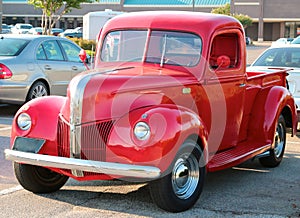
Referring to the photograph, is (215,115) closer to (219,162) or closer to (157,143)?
(219,162)

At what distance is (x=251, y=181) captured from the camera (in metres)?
7.20

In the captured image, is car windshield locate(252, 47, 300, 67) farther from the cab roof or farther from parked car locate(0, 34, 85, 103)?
the cab roof

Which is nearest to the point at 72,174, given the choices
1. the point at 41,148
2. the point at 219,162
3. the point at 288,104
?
the point at 41,148

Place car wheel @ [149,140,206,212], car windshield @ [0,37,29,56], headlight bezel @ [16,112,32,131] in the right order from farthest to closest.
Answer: car windshield @ [0,37,29,56] → headlight bezel @ [16,112,32,131] → car wheel @ [149,140,206,212]

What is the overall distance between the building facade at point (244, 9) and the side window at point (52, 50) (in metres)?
58.9

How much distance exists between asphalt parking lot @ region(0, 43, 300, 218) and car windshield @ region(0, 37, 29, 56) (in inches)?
193

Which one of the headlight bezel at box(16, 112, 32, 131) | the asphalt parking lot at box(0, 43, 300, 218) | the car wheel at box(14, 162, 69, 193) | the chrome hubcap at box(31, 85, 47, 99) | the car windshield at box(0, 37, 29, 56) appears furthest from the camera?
the chrome hubcap at box(31, 85, 47, 99)

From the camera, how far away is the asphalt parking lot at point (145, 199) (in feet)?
18.9

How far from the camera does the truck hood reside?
564 centimetres

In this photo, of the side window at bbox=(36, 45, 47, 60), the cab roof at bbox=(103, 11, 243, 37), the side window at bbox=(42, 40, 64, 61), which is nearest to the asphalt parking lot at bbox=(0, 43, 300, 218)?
the cab roof at bbox=(103, 11, 243, 37)

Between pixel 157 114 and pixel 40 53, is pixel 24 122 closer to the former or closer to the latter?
pixel 157 114

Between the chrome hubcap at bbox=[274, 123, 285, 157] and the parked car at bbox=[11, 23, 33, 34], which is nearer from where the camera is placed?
the chrome hubcap at bbox=[274, 123, 285, 157]

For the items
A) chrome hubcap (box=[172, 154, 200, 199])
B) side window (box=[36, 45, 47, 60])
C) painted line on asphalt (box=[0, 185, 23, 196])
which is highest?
side window (box=[36, 45, 47, 60])

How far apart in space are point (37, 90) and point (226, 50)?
6.03 metres
